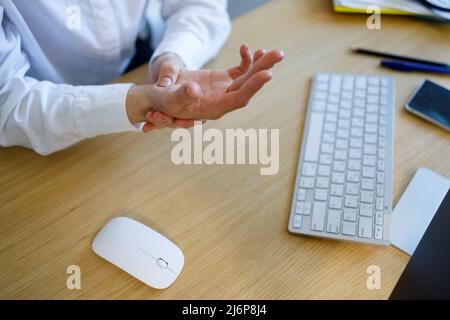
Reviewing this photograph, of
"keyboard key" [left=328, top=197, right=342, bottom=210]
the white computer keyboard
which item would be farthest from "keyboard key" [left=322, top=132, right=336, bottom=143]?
"keyboard key" [left=328, top=197, right=342, bottom=210]

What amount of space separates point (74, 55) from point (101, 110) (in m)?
0.21

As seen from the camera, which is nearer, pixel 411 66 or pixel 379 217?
pixel 379 217

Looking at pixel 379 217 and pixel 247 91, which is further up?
pixel 247 91

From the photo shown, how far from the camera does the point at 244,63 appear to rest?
0.59 metres

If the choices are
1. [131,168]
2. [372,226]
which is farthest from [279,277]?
[131,168]

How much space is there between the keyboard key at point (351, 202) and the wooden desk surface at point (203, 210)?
0.05 m

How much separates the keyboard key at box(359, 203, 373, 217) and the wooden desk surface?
4 cm

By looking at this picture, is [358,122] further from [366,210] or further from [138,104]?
[138,104]

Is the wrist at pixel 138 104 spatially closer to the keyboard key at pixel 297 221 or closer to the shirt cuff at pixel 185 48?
the shirt cuff at pixel 185 48

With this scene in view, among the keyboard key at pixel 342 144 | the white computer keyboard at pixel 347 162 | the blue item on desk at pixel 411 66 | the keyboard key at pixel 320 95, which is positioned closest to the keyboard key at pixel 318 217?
the white computer keyboard at pixel 347 162

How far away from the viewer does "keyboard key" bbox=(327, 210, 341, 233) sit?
0.51 meters

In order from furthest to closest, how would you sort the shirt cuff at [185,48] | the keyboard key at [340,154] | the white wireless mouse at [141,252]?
the shirt cuff at [185,48], the keyboard key at [340,154], the white wireless mouse at [141,252]

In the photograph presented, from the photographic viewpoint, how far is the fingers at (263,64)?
0.52 metres

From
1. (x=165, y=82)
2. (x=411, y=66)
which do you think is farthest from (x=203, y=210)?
(x=411, y=66)
